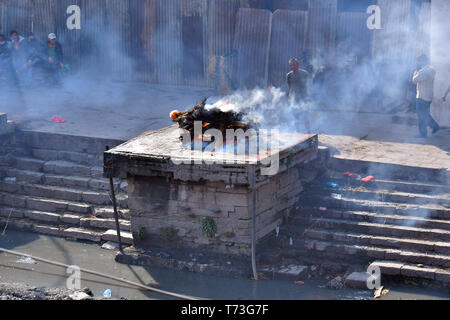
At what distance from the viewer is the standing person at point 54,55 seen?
17.3 meters

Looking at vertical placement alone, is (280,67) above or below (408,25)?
below

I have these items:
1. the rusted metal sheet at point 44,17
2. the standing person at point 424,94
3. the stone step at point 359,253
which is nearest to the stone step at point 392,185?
the stone step at point 359,253

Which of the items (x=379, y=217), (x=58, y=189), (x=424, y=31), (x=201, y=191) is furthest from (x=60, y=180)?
(x=424, y=31)

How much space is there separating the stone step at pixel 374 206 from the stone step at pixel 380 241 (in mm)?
571

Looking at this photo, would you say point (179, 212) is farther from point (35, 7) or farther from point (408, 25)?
point (35, 7)

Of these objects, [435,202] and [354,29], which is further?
[354,29]

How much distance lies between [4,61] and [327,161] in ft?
33.3

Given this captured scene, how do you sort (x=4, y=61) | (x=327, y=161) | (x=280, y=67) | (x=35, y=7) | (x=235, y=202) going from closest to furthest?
(x=235, y=202) → (x=327, y=161) → (x=280, y=67) → (x=4, y=61) → (x=35, y=7)

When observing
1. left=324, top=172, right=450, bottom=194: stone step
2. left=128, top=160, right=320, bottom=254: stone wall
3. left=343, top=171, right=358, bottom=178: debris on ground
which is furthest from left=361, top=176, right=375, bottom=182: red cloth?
left=128, top=160, right=320, bottom=254: stone wall

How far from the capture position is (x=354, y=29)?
14.9 m

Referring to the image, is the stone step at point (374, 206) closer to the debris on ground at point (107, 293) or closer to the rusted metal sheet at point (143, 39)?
the debris on ground at point (107, 293)

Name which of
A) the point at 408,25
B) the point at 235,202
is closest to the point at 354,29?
the point at 408,25

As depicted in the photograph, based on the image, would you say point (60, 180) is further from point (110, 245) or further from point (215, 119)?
point (215, 119)

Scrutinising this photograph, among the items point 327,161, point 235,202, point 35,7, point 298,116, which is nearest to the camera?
point 235,202
